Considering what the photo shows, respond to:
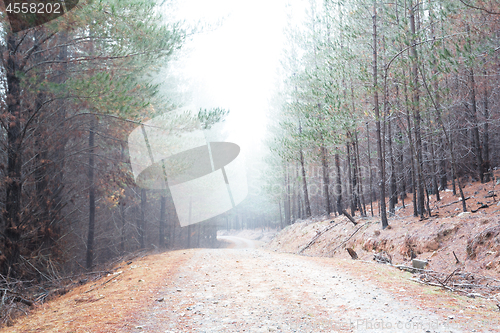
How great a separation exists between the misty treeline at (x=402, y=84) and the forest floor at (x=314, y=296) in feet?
9.42

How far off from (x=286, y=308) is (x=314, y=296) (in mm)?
779

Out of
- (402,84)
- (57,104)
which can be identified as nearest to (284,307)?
(402,84)

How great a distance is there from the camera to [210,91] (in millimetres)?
27016

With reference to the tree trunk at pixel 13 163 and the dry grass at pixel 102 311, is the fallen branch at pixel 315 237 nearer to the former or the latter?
the dry grass at pixel 102 311

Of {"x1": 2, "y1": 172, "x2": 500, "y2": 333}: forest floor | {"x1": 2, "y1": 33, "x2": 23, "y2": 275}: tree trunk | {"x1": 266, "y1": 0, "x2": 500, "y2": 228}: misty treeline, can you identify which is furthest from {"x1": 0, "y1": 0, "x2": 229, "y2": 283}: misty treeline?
{"x1": 266, "y1": 0, "x2": 500, "y2": 228}: misty treeline

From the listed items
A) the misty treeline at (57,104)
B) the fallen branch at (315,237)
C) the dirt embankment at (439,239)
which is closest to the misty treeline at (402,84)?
the dirt embankment at (439,239)

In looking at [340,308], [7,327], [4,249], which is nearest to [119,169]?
[4,249]

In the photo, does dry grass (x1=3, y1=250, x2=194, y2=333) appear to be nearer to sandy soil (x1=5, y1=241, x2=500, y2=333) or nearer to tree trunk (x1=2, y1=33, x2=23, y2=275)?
sandy soil (x1=5, y1=241, x2=500, y2=333)

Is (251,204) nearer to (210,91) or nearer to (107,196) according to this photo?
(210,91)

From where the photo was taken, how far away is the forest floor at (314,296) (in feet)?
11.7

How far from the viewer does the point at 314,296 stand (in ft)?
15.5

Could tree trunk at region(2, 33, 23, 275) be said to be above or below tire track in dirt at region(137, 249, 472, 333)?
above

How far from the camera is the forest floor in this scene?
3566mm

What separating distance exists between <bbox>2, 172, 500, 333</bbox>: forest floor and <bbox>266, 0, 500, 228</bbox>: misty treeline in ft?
9.42
